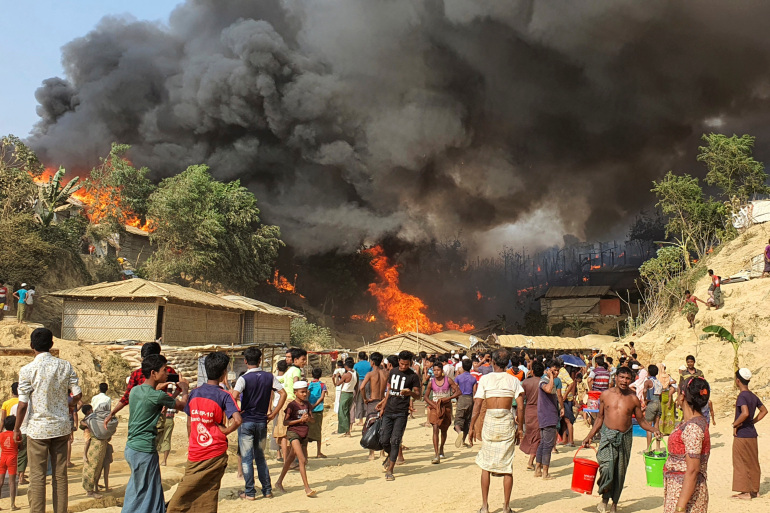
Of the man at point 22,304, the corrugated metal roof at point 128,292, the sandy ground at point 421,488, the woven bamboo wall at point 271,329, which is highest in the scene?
the corrugated metal roof at point 128,292

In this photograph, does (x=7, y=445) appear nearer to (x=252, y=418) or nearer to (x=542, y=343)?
(x=252, y=418)

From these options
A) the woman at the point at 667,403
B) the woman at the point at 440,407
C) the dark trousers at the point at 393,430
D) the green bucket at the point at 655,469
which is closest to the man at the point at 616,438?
the green bucket at the point at 655,469

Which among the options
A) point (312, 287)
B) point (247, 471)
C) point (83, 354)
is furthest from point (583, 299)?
point (247, 471)

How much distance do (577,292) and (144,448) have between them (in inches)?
1888

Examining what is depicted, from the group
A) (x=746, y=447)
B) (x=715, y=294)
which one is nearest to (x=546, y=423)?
(x=746, y=447)

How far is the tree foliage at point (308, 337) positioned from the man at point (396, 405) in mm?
25185

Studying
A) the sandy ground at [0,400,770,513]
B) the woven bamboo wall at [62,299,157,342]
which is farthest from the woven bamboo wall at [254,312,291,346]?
the sandy ground at [0,400,770,513]

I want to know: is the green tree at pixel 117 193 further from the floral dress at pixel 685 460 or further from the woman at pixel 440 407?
the floral dress at pixel 685 460

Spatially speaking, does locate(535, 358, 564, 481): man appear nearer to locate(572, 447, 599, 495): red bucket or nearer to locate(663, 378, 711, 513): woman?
locate(572, 447, 599, 495): red bucket

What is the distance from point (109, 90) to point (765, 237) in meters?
43.9

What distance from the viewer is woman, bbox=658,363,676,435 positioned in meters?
10.6

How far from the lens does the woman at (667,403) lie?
10.6m

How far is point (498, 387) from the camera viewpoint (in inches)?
247

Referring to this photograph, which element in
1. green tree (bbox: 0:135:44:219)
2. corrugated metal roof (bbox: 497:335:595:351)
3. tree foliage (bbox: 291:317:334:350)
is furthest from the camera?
tree foliage (bbox: 291:317:334:350)
